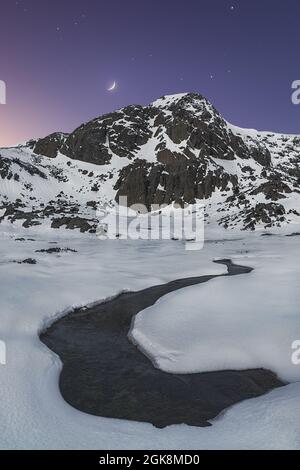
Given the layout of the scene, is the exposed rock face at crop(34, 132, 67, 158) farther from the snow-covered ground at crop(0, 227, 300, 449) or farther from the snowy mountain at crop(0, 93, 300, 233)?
the snow-covered ground at crop(0, 227, 300, 449)

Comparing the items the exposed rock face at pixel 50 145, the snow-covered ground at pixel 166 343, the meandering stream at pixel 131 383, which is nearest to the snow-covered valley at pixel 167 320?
the snow-covered ground at pixel 166 343

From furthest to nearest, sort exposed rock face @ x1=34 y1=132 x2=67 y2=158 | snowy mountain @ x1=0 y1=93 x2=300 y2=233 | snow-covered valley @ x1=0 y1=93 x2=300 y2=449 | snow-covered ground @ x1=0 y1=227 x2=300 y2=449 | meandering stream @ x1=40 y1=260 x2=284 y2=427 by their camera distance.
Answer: exposed rock face @ x1=34 y1=132 x2=67 y2=158 < snowy mountain @ x1=0 y1=93 x2=300 y2=233 < meandering stream @ x1=40 y1=260 x2=284 y2=427 < snow-covered valley @ x1=0 y1=93 x2=300 y2=449 < snow-covered ground @ x1=0 y1=227 x2=300 y2=449

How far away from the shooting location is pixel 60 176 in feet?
325

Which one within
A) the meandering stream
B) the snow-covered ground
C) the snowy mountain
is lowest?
the meandering stream

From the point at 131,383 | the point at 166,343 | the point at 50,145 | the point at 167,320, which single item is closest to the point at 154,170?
the point at 50,145

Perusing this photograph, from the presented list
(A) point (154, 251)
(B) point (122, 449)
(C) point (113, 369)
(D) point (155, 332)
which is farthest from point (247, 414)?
(A) point (154, 251)

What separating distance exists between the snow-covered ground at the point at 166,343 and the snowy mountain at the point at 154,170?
35.5 m

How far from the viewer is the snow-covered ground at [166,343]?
6.59 meters

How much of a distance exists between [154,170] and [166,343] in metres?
81.9

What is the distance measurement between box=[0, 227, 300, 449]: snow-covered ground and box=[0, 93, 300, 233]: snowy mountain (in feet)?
117

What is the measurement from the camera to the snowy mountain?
2589 inches

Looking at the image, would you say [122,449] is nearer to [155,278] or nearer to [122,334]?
[122,334]

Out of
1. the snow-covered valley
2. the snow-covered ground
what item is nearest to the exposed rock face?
the snow-covered valley

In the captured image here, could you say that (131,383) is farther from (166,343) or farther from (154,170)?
(154,170)
